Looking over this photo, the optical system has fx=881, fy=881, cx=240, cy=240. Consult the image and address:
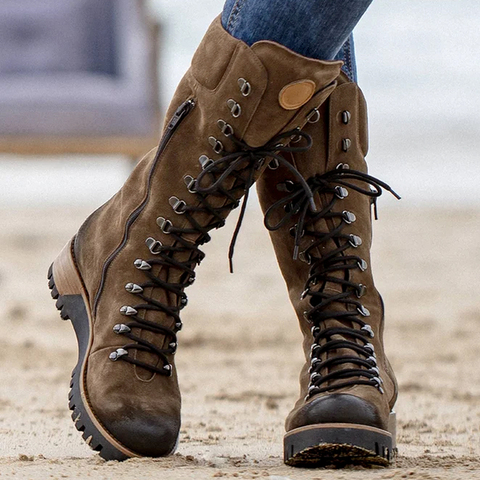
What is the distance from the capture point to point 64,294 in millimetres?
1234

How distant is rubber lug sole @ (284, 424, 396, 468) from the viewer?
0.99 metres

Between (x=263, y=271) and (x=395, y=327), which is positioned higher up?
(x=263, y=271)

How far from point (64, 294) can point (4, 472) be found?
0.33m

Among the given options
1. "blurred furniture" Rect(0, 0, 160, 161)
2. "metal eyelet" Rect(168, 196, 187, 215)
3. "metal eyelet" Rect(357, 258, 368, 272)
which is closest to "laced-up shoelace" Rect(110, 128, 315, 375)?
"metal eyelet" Rect(168, 196, 187, 215)

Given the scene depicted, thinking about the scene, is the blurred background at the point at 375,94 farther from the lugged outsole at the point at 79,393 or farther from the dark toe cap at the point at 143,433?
the dark toe cap at the point at 143,433

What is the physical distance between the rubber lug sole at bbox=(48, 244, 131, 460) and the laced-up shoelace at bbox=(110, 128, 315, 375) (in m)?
0.07

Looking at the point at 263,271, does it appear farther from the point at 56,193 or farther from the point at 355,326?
the point at 56,193

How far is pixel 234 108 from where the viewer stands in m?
1.01

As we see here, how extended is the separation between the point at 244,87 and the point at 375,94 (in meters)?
8.90

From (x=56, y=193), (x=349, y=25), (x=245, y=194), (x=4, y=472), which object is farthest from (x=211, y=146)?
(x=56, y=193)

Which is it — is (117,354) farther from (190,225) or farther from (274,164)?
(274,164)

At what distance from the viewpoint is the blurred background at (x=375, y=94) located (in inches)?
182

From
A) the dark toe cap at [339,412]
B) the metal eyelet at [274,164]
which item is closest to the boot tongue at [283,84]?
the metal eyelet at [274,164]

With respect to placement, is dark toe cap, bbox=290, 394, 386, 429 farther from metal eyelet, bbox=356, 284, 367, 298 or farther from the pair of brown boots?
metal eyelet, bbox=356, 284, 367, 298
